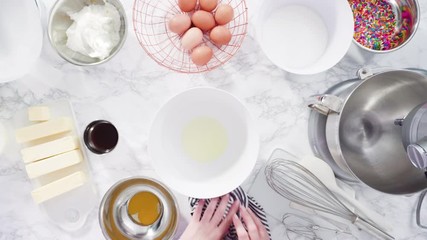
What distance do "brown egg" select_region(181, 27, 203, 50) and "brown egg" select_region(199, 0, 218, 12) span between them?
0.17 feet

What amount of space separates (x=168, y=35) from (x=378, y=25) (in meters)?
0.49

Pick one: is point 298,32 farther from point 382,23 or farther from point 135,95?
point 135,95

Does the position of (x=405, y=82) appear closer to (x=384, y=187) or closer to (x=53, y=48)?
(x=384, y=187)

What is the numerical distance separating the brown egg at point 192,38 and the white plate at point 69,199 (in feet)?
1.01

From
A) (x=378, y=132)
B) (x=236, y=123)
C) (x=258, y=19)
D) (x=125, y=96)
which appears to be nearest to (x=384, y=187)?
(x=378, y=132)

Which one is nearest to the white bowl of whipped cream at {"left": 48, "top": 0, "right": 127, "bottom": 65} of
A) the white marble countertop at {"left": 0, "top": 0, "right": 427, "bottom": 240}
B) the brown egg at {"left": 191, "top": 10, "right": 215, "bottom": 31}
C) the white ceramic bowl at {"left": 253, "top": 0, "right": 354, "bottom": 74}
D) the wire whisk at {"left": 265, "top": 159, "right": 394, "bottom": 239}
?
the white marble countertop at {"left": 0, "top": 0, "right": 427, "bottom": 240}

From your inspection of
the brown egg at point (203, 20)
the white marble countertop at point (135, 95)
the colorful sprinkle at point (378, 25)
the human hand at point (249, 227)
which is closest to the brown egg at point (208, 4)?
the brown egg at point (203, 20)

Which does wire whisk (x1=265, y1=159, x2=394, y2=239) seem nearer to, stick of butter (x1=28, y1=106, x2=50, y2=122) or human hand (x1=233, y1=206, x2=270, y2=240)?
human hand (x1=233, y1=206, x2=270, y2=240)

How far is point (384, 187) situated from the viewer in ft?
3.01

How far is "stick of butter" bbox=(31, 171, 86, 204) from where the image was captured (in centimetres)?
93

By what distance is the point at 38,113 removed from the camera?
3.08ft

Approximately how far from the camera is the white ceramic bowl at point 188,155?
926 mm

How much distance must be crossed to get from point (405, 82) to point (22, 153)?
2.71ft

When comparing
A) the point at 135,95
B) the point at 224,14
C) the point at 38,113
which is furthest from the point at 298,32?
the point at 38,113
